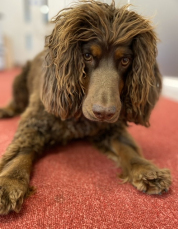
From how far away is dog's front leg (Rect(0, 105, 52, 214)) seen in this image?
31.2 inches

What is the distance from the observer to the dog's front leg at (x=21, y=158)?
2.60 ft

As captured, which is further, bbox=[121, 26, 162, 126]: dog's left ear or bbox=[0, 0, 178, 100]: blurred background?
bbox=[0, 0, 178, 100]: blurred background

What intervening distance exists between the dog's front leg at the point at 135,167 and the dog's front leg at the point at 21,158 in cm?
38

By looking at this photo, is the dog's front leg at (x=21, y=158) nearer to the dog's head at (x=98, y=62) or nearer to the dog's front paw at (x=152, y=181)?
the dog's head at (x=98, y=62)

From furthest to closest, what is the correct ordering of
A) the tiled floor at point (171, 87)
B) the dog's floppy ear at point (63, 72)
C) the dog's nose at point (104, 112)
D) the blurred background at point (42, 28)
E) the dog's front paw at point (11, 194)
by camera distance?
the tiled floor at point (171, 87) < the blurred background at point (42, 28) < the dog's floppy ear at point (63, 72) < the dog's nose at point (104, 112) < the dog's front paw at point (11, 194)

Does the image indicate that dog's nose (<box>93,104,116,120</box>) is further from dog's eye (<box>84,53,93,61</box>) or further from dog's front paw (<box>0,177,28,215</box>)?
dog's front paw (<box>0,177,28,215</box>)

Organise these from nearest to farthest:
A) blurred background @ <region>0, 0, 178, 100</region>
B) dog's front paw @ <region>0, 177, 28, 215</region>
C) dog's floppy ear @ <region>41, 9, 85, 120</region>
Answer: dog's front paw @ <region>0, 177, 28, 215</region>, dog's floppy ear @ <region>41, 9, 85, 120</region>, blurred background @ <region>0, 0, 178, 100</region>

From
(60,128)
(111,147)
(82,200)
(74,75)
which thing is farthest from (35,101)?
(82,200)

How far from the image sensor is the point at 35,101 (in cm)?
134

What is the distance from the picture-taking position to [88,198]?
0.91 m

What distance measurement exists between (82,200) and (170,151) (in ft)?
2.38

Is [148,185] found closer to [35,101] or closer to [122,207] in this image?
[122,207]

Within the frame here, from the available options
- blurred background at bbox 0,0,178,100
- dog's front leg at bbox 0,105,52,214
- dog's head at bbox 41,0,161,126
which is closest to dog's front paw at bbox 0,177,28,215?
dog's front leg at bbox 0,105,52,214

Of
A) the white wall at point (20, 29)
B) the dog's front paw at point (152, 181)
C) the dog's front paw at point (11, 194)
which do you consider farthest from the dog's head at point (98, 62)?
the white wall at point (20, 29)
